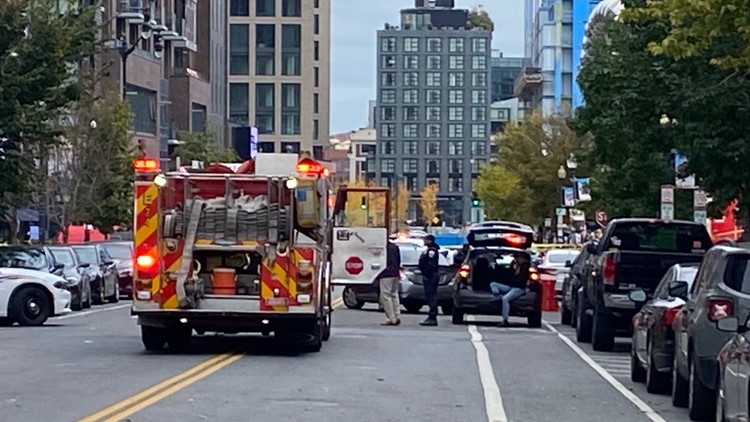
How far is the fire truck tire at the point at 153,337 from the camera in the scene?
73.5 feet

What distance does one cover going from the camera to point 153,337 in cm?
2261

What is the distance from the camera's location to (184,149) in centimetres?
8025

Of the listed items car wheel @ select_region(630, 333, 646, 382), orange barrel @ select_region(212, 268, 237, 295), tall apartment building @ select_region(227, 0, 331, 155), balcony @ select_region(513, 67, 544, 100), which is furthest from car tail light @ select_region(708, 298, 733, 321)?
balcony @ select_region(513, 67, 544, 100)

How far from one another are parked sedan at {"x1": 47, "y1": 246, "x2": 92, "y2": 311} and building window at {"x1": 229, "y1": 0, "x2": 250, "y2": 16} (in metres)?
103

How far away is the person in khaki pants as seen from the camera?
29547mm

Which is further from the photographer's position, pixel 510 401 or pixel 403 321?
pixel 403 321

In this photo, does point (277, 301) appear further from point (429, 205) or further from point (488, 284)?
point (429, 205)

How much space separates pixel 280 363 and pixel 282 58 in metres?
119

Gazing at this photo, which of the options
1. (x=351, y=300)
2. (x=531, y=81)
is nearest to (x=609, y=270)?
(x=351, y=300)

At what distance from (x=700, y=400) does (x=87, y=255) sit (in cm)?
2701

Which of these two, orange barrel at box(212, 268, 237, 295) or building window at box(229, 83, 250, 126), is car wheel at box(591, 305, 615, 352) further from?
building window at box(229, 83, 250, 126)

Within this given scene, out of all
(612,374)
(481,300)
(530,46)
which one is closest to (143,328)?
(612,374)

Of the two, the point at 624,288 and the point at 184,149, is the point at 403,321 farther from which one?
the point at 184,149

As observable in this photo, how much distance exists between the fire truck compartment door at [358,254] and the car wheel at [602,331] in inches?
156
